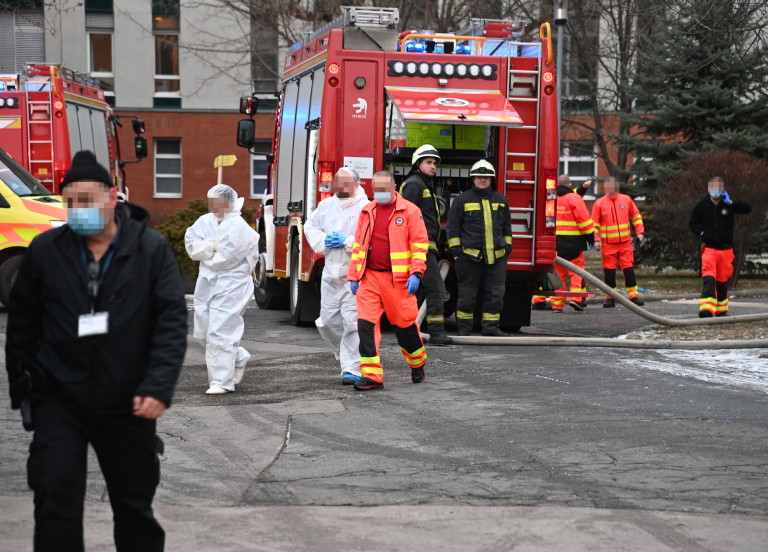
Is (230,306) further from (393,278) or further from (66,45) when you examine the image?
(66,45)

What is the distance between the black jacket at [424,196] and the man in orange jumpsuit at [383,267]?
2.13m

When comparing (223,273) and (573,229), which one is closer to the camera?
(223,273)

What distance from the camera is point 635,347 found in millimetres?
12203

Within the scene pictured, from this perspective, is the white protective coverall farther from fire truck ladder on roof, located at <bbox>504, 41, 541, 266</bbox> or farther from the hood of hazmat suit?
fire truck ladder on roof, located at <bbox>504, 41, 541, 266</bbox>

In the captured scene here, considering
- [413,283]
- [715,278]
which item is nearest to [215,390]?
[413,283]

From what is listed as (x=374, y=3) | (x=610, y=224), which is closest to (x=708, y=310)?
(x=610, y=224)

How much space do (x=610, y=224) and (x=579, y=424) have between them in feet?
33.2

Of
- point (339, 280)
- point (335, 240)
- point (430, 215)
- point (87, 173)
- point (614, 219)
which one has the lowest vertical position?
point (339, 280)

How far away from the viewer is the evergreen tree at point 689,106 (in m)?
23.8

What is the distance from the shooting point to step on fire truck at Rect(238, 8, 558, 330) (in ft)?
42.4

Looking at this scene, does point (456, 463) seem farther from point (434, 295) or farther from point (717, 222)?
point (717, 222)

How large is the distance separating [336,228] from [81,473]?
615cm

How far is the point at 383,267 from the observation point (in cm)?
931

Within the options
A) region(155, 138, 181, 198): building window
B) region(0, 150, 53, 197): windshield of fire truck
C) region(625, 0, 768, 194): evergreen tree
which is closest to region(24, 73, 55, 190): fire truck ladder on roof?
region(0, 150, 53, 197): windshield of fire truck
